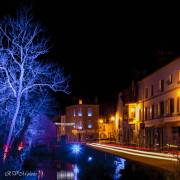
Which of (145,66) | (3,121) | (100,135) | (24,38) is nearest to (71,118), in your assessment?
(100,135)

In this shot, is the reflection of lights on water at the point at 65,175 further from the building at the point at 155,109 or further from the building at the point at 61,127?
the building at the point at 61,127

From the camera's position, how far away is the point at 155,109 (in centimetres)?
5266

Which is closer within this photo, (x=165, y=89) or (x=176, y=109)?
(x=176, y=109)

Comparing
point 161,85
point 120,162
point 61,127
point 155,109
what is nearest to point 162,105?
point 161,85

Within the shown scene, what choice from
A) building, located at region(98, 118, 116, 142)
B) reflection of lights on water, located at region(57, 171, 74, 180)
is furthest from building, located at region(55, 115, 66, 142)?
reflection of lights on water, located at region(57, 171, 74, 180)

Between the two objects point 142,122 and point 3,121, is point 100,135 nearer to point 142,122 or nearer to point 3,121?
point 142,122

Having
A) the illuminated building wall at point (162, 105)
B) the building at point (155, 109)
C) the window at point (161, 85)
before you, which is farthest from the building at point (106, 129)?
the window at point (161, 85)

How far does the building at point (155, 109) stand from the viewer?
144ft

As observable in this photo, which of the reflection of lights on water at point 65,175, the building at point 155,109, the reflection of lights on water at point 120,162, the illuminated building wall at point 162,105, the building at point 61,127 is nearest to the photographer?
the reflection of lights on water at point 65,175

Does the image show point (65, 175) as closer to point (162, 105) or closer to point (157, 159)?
point (157, 159)

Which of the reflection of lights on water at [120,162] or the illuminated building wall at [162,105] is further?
the illuminated building wall at [162,105]

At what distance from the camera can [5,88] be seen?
26969 millimetres

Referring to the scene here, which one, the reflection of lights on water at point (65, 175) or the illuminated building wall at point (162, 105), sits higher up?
the illuminated building wall at point (162, 105)

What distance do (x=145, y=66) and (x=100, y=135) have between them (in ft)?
122
